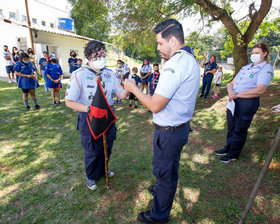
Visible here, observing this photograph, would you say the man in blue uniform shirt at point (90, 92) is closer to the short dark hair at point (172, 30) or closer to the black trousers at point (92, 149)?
the black trousers at point (92, 149)

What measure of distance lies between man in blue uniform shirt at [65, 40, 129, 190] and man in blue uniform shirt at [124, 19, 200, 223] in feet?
2.32

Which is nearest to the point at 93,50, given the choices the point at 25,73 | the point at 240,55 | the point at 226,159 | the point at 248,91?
the point at 248,91

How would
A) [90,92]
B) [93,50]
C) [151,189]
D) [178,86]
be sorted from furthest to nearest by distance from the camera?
[151,189]
[90,92]
[93,50]
[178,86]

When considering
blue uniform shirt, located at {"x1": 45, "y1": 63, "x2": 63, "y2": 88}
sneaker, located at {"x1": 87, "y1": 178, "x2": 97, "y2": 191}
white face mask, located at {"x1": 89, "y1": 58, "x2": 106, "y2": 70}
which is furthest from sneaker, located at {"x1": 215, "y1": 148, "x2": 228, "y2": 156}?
blue uniform shirt, located at {"x1": 45, "y1": 63, "x2": 63, "y2": 88}

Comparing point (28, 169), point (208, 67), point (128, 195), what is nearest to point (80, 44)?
point (208, 67)

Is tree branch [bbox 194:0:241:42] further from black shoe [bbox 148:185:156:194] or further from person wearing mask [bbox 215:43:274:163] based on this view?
black shoe [bbox 148:185:156:194]

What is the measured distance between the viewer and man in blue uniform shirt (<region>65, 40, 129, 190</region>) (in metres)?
2.14

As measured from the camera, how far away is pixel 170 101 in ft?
5.33

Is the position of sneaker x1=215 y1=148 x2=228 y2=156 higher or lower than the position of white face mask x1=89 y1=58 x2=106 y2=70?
lower

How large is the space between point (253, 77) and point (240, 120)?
30.2 inches

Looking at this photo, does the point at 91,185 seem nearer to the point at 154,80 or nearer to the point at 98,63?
the point at 98,63

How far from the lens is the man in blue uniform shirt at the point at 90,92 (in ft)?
7.01

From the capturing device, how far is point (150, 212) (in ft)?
7.06

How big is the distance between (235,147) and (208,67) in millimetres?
6057
